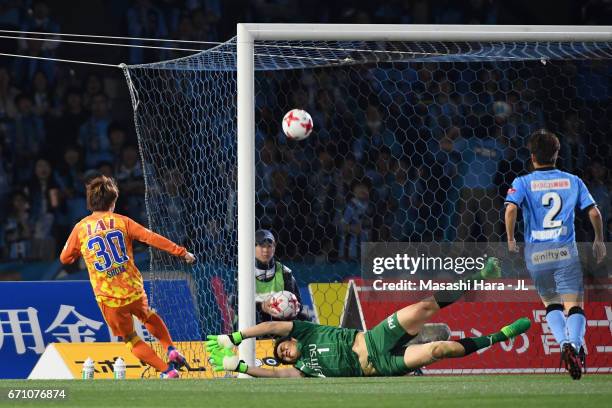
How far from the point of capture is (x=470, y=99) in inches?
580

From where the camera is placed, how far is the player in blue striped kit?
8.67 m

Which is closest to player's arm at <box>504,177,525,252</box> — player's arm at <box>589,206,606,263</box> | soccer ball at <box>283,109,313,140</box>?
player's arm at <box>589,206,606,263</box>

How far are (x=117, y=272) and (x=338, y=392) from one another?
107 inches

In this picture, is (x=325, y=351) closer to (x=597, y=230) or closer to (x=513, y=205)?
(x=513, y=205)

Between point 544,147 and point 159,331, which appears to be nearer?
point 544,147

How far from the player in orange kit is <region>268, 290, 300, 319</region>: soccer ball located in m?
1.26

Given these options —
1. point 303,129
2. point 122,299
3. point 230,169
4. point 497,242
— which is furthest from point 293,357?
point 497,242

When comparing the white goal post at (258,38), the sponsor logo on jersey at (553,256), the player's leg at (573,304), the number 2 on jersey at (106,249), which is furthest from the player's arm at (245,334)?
the player's leg at (573,304)

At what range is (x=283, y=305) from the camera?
10.6 metres

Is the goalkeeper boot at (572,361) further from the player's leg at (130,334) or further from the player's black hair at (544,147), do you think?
the player's leg at (130,334)

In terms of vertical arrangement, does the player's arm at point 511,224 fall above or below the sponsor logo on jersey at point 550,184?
below

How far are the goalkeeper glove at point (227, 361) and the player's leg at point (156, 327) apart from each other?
3.16ft

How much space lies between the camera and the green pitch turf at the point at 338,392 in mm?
6559

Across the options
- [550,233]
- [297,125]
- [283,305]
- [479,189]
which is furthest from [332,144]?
[550,233]
